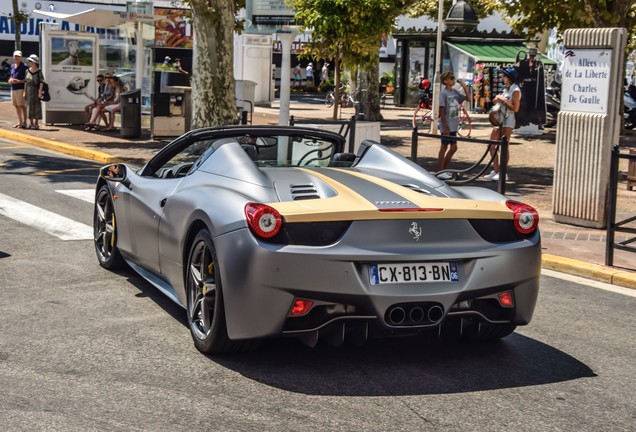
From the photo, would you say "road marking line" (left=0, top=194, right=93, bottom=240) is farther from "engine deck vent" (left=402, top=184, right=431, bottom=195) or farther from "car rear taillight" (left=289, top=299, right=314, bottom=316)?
"car rear taillight" (left=289, top=299, right=314, bottom=316)

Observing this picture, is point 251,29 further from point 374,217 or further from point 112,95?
point 374,217

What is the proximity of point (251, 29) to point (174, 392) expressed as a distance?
1610 centimetres

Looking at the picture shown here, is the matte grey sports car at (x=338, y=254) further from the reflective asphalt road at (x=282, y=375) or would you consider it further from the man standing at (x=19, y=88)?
the man standing at (x=19, y=88)

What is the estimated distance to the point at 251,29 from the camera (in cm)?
2070

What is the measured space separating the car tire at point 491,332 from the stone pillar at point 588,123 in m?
5.77

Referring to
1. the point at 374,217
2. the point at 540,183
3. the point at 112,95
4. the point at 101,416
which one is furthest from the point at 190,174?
the point at 112,95

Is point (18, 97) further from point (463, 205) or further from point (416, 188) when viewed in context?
point (463, 205)

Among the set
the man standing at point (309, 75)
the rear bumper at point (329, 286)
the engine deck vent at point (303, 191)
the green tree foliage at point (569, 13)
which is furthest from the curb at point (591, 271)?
the man standing at point (309, 75)

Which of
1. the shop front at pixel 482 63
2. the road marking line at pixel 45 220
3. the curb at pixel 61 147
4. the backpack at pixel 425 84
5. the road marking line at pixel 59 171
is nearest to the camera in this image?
the road marking line at pixel 45 220

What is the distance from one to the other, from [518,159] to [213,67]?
6383 mm

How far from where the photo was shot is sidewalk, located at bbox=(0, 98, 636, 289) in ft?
31.9

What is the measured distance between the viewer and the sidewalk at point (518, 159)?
974 centimetres

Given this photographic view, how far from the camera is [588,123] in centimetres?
1176

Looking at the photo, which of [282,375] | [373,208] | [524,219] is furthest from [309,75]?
[282,375]
